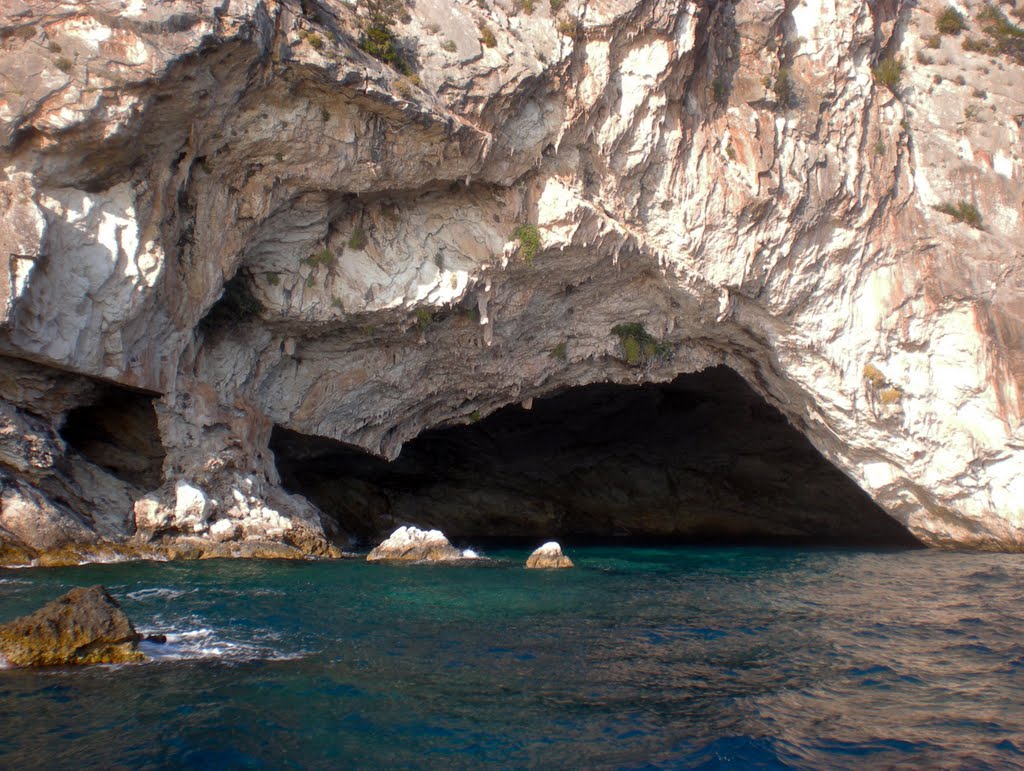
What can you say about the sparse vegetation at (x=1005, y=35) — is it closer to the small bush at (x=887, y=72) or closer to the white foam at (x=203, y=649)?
the small bush at (x=887, y=72)

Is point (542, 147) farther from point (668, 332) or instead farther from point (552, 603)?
point (552, 603)

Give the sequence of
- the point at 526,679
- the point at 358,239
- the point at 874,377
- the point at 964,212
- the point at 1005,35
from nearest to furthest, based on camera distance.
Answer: the point at 526,679 < the point at 358,239 < the point at 964,212 < the point at 874,377 < the point at 1005,35

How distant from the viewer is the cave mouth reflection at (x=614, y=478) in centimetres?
2564

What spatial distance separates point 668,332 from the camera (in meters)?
20.3

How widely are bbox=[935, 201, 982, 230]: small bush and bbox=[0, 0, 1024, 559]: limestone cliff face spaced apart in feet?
0.27

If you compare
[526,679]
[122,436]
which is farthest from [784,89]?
[122,436]

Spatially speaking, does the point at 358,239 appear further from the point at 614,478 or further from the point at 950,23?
the point at 614,478

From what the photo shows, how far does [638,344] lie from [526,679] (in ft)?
45.1

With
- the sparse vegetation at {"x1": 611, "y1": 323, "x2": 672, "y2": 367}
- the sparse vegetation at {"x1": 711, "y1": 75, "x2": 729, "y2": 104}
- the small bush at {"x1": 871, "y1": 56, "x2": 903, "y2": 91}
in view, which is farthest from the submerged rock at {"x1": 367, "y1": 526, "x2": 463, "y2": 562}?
the small bush at {"x1": 871, "y1": 56, "x2": 903, "y2": 91}

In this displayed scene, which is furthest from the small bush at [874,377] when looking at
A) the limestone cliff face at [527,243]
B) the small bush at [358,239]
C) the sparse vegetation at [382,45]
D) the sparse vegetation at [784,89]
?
the sparse vegetation at [382,45]

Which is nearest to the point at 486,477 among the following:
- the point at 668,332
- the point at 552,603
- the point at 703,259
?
the point at 668,332

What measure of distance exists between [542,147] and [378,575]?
390 inches

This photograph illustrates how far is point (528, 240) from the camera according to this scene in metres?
17.7

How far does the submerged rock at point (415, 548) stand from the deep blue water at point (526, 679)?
13.2ft
